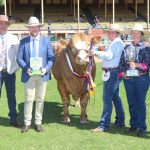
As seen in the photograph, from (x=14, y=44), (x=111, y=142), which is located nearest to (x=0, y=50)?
(x=14, y=44)

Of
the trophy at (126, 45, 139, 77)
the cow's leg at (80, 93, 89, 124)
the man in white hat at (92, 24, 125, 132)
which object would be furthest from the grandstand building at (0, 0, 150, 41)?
the trophy at (126, 45, 139, 77)

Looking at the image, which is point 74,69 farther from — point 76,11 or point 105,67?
point 76,11

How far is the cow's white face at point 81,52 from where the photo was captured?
7387 mm

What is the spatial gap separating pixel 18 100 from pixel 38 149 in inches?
179

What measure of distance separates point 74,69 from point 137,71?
1531 millimetres

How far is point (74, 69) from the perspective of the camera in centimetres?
798

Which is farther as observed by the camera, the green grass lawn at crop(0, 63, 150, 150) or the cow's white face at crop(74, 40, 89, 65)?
the cow's white face at crop(74, 40, 89, 65)

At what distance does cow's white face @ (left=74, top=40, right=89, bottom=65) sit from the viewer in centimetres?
739

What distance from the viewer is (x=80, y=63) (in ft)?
24.4

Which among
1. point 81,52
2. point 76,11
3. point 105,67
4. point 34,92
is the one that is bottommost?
point 34,92

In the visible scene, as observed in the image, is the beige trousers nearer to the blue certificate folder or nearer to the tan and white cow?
the blue certificate folder

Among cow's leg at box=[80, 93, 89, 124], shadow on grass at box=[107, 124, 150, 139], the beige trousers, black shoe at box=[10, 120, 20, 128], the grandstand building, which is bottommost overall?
shadow on grass at box=[107, 124, 150, 139]

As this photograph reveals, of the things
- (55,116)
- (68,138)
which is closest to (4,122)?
(55,116)

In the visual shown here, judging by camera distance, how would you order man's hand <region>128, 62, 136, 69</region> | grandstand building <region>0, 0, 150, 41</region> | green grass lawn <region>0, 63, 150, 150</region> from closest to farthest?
green grass lawn <region>0, 63, 150, 150</region> → man's hand <region>128, 62, 136, 69</region> → grandstand building <region>0, 0, 150, 41</region>
